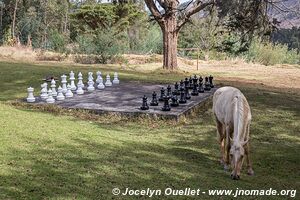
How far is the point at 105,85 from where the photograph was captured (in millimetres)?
14297

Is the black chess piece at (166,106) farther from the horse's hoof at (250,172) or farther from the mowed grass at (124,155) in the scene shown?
the horse's hoof at (250,172)

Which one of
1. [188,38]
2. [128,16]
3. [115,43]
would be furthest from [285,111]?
[188,38]

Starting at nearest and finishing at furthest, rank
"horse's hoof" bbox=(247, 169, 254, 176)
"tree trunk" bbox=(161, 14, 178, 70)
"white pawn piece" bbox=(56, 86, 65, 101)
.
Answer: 1. "horse's hoof" bbox=(247, 169, 254, 176)
2. "white pawn piece" bbox=(56, 86, 65, 101)
3. "tree trunk" bbox=(161, 14, 178, 70)

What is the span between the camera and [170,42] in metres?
21.9

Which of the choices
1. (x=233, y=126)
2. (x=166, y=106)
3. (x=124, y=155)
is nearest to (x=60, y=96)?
(x=166, y=106)

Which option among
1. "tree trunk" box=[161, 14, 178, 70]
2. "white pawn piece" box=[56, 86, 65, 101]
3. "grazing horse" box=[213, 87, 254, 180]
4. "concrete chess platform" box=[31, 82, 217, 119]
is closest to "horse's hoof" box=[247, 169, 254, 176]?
"grazing horse" box=[213, 87, 254, 180]

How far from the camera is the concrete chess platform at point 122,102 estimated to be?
9984 millimetres

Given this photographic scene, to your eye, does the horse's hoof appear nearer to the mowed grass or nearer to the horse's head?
the mowed grass

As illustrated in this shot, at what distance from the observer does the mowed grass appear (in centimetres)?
515

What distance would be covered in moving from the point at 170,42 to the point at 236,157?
54.1 feet

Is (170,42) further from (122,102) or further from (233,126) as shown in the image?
(233,126)

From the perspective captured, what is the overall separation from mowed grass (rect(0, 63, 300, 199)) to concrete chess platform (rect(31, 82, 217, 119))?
31 centimetres

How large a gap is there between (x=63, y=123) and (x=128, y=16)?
3136 centimetres

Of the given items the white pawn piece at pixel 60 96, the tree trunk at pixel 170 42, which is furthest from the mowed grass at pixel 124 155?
the tree trunk at pixel 170 42
